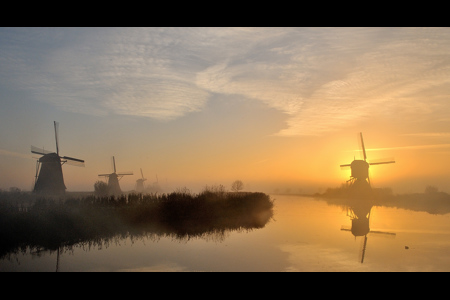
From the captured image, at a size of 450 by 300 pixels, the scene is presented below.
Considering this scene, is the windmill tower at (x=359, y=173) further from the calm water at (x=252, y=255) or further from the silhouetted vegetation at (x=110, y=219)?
the calm water at (x=252, y=255)

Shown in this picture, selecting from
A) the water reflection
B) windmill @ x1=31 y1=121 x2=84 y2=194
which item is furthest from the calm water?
windmill @ x1=31 y1=121 x2=84 y2=194

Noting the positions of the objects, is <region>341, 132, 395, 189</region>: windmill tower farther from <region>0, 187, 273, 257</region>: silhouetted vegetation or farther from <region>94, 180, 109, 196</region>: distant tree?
<region>94, 180, 109, 196</region>: distant tree

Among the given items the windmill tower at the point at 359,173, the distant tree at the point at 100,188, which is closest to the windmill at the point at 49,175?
the distant tree at the point at 100,188

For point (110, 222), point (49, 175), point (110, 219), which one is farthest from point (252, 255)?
point (49, 175)

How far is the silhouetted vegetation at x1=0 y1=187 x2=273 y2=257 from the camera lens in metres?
13.6

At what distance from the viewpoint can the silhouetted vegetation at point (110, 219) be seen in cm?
1364

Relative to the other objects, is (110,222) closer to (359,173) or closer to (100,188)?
(100,188)

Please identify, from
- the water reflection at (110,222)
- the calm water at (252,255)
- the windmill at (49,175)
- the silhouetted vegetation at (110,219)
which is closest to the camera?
the calm water at (252,255)

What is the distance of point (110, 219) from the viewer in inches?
679
